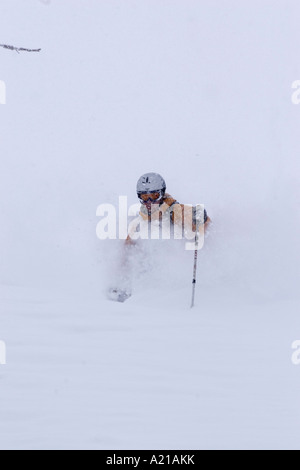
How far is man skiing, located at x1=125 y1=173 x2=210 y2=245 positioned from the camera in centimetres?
809

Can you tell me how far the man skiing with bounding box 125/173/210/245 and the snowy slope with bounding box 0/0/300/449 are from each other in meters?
0.52

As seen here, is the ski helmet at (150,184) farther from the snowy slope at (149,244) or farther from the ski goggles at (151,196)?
the snowy slope at (149,244)

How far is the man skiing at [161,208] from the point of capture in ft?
26.6

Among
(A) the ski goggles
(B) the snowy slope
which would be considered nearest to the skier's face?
(A) the ski goggles

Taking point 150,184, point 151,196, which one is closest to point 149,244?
A: point 151,196

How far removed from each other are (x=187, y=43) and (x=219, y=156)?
37.4 feet

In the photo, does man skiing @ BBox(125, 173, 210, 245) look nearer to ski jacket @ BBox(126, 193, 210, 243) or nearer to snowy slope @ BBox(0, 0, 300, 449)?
ski jacket @ BBox(126, 193, 210, 243)

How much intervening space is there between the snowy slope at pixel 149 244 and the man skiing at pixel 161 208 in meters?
0.52

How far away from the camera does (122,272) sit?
8.58m

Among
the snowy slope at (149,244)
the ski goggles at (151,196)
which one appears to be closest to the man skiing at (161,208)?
the ski goggles at (151,196)

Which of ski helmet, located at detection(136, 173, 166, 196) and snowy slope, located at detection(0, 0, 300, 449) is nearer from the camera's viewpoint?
snowy slope, located at detection(0, 0, 300, 449)

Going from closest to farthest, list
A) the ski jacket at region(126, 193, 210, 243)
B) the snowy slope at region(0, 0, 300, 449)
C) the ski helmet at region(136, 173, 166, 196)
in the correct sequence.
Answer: the snowy slope at region(0, 0, 300, 449)
the ski helmet at region(136, 173, 166, 196)
the ski jacket at region(126, 193, 210, 243)

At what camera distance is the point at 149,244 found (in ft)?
28.3

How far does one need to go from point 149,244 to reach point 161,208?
70 cm
